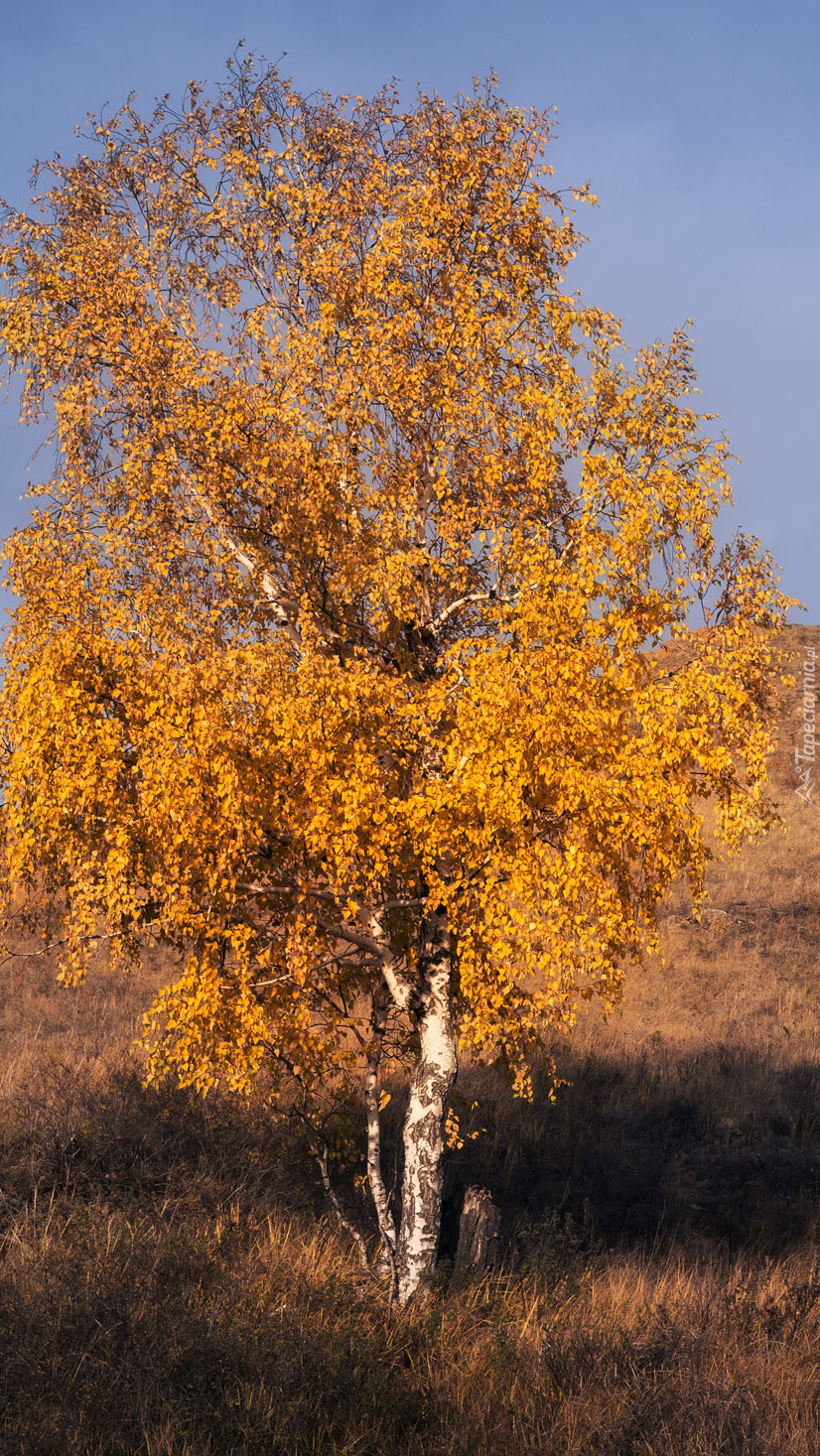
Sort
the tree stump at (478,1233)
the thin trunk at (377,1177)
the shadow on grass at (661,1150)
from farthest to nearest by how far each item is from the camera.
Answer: the shadow on grass at (661,1150) < the tree stump at (478,1233) < the thin trunk at (377,1177)

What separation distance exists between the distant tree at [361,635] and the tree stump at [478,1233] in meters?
1.38

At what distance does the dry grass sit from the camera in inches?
266

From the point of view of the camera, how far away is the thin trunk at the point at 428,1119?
10.6 metres

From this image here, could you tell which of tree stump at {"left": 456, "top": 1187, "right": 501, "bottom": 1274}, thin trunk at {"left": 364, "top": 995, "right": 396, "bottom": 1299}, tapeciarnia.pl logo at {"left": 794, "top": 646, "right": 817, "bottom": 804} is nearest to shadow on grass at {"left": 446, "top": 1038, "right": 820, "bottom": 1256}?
tree stump at {"left": 456, "top": 1187, "right": 501, "bottom": 1274}

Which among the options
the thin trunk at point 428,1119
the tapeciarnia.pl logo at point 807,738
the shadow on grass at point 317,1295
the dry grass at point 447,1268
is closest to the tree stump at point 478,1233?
the dry grass at point 447,1268

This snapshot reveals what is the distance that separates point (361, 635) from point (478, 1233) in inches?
267

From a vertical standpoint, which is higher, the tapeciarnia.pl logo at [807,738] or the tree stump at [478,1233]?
the tapeciarnia.pl logo at [807,738]

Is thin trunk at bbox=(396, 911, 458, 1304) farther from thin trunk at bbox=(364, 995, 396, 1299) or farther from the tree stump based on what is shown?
the tree stump

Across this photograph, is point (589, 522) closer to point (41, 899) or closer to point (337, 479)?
point (337, 479)

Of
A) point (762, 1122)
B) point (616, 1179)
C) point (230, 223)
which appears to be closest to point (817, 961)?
point (762, 1122)

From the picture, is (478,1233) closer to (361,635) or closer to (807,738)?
(361,635)

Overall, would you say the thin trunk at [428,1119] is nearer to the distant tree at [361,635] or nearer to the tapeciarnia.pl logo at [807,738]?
the distant tree at [361,635]

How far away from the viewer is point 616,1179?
660 inches

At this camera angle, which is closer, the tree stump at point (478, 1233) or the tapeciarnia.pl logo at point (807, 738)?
the tree stump at point (478, 1233)
